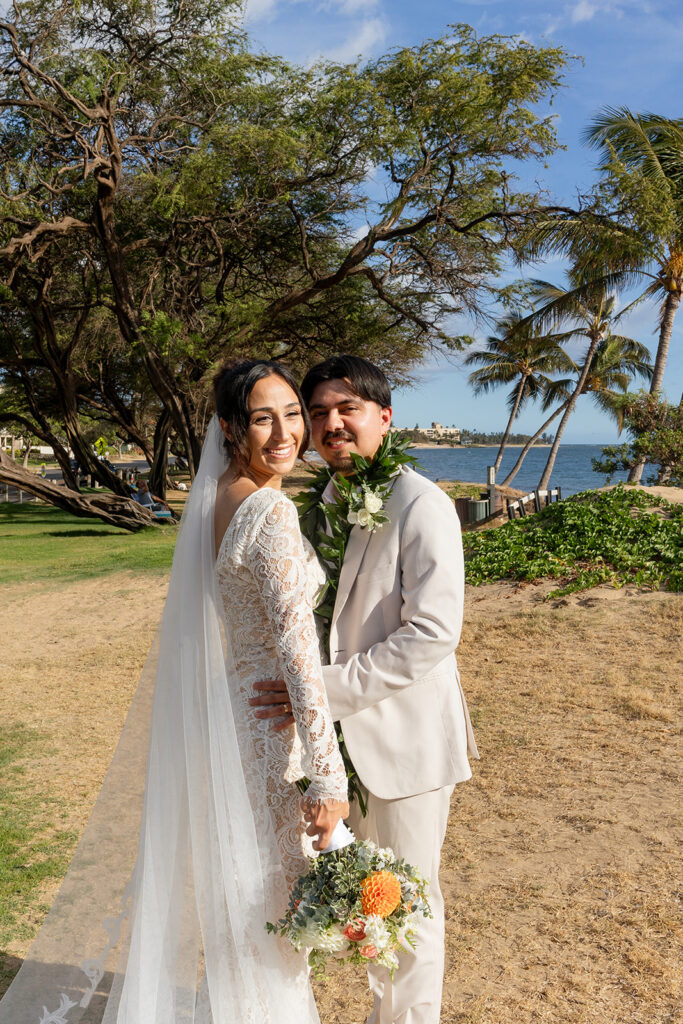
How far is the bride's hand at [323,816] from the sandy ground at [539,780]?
5.33ft

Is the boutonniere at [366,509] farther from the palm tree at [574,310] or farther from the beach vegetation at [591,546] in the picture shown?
the palm tree at [574,310]

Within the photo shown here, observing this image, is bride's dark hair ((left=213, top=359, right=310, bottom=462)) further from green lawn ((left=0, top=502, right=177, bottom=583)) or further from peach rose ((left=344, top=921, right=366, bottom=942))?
green lawn ((left=0, top=502, right=177, bottom=583))

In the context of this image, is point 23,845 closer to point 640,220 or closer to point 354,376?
point 354,376

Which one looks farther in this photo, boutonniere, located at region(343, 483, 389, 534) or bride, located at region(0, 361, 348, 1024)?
boutonniere, located at region(343, 483, 389, 534)

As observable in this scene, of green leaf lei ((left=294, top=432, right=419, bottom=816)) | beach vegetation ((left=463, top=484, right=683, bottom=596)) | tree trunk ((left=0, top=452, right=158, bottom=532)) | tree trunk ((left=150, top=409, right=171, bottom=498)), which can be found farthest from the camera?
tree trunk ((left=150, top=409, right=171, bottom=498))

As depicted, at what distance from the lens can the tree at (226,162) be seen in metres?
17.4

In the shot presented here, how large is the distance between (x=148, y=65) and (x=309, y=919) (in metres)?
19.9

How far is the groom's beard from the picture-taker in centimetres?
271

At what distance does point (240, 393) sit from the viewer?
248 centimetres

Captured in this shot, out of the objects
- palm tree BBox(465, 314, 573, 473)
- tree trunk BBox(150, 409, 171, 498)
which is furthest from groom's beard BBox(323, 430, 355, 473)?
palm tree BBox(465, 314, 573, 473)

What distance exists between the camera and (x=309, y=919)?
2123 mm

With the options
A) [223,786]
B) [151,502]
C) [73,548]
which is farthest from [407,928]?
[151,502]

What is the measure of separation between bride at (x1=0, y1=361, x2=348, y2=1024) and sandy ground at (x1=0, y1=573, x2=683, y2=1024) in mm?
1320

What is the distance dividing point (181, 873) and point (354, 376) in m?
1.55
